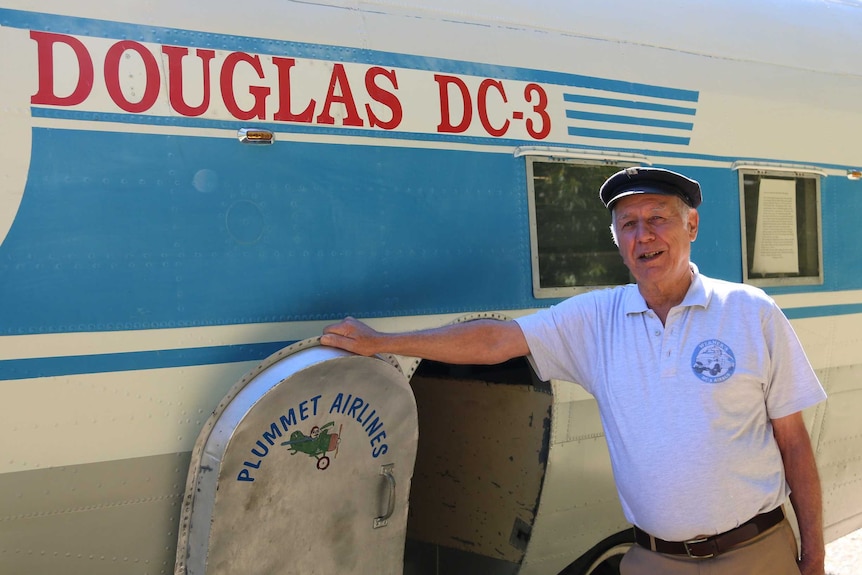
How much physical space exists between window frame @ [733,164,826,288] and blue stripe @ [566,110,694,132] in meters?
0.43

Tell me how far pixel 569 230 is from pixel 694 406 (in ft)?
4.31

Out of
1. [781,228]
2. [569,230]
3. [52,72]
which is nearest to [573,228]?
[569,230]

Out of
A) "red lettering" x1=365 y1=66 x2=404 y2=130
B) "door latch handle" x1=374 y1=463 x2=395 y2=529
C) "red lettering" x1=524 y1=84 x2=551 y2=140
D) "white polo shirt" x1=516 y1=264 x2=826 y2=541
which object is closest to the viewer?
"white polo shirt" x1=516 y1=264 x2=826 y2=541

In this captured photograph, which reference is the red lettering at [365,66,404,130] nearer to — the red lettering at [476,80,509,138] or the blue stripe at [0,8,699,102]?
the blue stripe at [0,8,699,102]

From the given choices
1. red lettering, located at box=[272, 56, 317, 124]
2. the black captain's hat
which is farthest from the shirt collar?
red lettering, located at box=[272, 56, 317, 124]

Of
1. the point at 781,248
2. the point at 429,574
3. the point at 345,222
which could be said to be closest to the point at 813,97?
the point at 781,248

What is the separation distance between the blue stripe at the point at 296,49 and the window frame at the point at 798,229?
67cm

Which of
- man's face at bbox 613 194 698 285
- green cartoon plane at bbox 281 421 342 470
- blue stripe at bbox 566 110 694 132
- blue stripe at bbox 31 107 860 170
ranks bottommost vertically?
green cartoon plane at bbox 281 421 342 470

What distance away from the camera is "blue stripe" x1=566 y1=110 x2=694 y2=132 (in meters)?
3.51

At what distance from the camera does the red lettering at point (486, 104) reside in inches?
128

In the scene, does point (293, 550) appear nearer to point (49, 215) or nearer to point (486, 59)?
point (49, 215)

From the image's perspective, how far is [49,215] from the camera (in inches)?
98.4

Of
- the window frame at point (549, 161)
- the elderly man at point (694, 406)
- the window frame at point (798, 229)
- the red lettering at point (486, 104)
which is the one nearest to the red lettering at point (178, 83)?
the elderly man at point (694, 406)

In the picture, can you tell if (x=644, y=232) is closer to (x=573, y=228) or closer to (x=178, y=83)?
(x=573, y=228)
